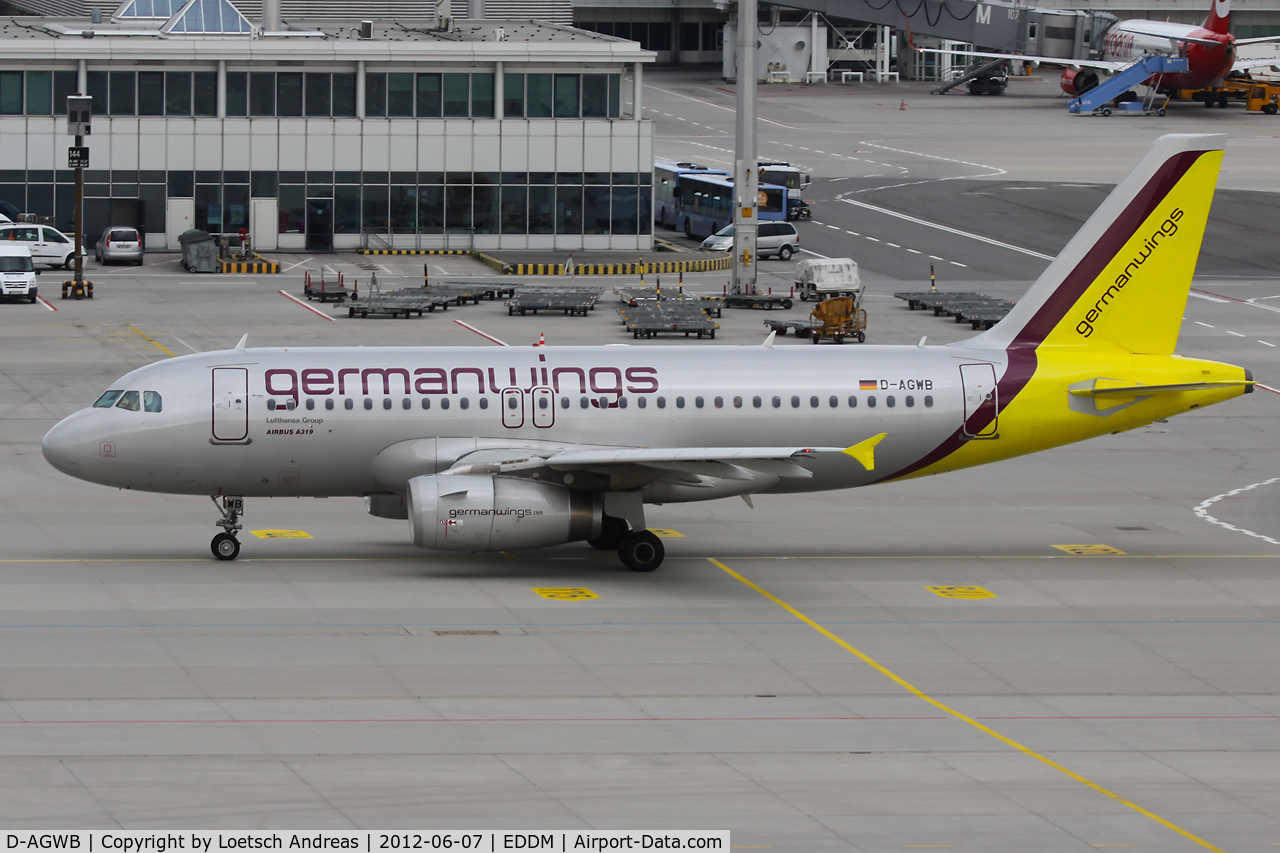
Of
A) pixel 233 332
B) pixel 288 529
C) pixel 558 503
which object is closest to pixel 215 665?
pixel 558 503

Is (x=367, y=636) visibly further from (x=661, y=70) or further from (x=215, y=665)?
(x=661, y=70)

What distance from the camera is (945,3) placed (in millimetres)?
165750

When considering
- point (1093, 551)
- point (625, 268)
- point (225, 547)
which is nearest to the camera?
point (225, 547)

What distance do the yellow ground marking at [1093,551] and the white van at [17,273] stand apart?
5561cm

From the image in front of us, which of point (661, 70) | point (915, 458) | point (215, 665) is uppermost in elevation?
point (661, 70)

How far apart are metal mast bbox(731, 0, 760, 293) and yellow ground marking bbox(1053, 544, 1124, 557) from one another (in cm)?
4364

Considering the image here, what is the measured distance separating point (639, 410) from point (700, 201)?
72.7 meters

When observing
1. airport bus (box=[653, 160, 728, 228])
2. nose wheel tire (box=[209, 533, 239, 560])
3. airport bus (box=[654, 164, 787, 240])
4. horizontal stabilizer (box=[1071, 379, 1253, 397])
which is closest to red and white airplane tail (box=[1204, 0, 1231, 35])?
airport bus (box=[653, 160, 728, 228])

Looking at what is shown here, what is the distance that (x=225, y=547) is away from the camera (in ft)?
118

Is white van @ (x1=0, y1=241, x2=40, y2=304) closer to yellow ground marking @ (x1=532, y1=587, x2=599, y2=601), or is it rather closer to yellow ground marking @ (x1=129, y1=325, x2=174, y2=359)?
yellow ground marking @ (x1=129, y1=325, x2=174, y2=359)

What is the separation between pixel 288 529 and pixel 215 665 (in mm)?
11666

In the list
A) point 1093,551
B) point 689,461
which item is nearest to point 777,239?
point 1093,551

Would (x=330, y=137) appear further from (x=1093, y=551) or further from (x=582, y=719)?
(x=582, y=719)

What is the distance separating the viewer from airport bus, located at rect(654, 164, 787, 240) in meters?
Answer: 105
